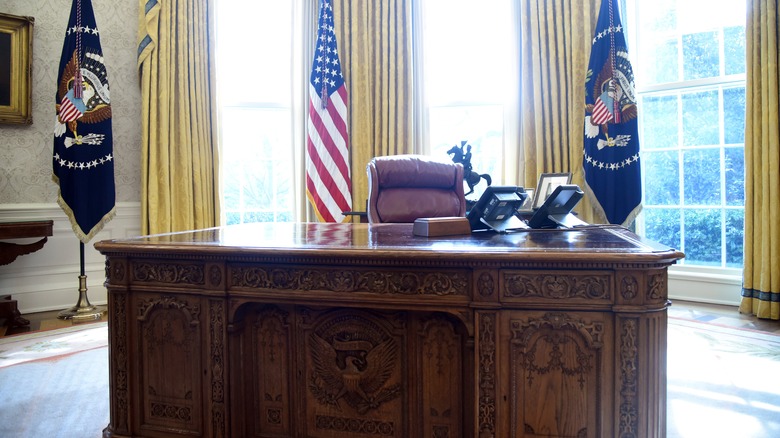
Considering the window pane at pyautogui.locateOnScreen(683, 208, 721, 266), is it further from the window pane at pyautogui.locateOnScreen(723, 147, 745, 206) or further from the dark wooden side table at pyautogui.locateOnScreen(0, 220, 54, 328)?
the dark wooden side table at pyautogui.locateOnScreen(0, 220, 54, 328)

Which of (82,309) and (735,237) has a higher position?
(735,237)

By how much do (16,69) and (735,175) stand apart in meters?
5.42

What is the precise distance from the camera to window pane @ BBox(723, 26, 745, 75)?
393cm

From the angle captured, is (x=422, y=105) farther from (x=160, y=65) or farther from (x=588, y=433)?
(x=588, y=433)

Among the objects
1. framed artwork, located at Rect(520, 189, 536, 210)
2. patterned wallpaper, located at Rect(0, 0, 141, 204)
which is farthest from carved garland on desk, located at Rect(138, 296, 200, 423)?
patterned wallpaper, located at Rect(0, 0, 141, 204)

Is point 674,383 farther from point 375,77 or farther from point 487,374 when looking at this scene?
point 375,77

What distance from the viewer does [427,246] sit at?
1.49 metres

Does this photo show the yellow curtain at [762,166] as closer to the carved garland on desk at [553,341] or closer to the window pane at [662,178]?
the window pane at [662,178]

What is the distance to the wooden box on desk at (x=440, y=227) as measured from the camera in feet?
5.88

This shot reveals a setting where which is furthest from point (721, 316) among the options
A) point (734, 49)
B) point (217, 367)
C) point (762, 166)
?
A: point (217, 367)

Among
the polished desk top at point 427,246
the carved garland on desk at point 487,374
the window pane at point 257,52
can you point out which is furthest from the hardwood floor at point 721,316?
the window pane at point 257,52

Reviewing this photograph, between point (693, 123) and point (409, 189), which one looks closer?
point (409, 189)

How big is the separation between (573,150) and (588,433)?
126 inches

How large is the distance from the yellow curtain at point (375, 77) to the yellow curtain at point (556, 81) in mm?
984
